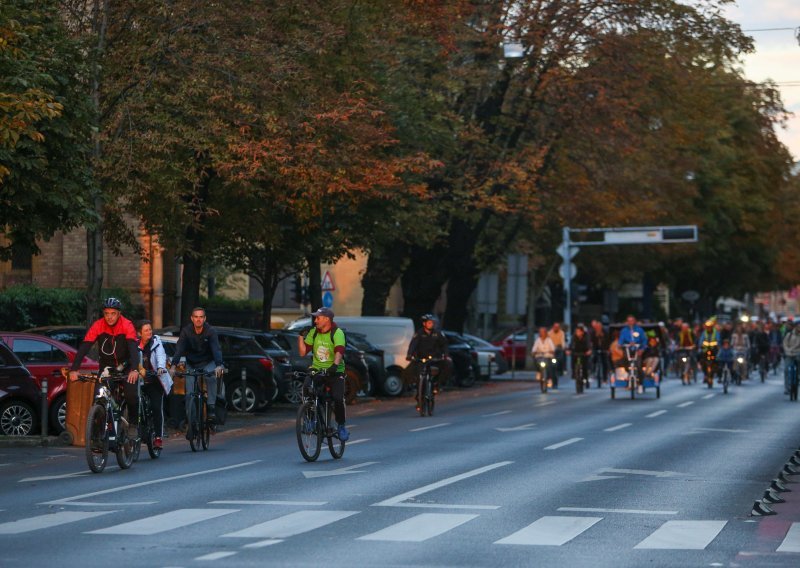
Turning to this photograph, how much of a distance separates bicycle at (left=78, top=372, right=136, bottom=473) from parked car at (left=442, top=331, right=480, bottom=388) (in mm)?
25860

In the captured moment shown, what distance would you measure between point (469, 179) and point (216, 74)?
14.4 meters

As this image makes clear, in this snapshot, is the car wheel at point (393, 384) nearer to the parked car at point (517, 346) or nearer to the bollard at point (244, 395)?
the bollard at point (244, 395)

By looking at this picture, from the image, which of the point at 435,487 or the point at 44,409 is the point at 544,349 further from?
the point at 435,487

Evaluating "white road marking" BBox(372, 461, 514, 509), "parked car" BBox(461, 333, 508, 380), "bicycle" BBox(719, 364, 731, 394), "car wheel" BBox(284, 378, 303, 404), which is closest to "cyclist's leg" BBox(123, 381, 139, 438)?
"white road marking" BBox(372, 461, 514, 509)

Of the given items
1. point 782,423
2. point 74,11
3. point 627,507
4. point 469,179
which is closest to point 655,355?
point 469,179

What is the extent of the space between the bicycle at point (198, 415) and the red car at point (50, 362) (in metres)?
3.19

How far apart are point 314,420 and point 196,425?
2.44 m

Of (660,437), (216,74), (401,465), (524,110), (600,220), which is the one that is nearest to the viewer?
(401,465)

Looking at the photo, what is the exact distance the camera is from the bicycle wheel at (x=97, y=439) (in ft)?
56.0

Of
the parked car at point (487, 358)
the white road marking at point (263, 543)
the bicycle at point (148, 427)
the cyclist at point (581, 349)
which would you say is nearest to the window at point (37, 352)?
the bicycle at point (148, 427)

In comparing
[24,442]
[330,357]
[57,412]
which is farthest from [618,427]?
[24,442]

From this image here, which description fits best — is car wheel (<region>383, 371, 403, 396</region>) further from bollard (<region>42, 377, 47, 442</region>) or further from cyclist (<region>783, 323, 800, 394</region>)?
bollard (<region>42, 377, 47, 442</region>)

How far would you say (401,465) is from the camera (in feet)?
59.5

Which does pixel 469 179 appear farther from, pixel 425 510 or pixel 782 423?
pixel 425 510
